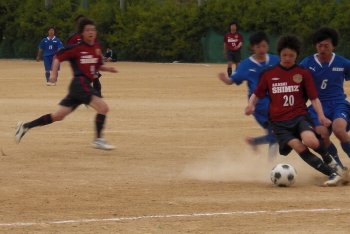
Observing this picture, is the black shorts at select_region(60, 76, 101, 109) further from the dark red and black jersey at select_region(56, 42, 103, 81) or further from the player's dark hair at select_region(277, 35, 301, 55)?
the player's dark hair at select_region(277, 35, 301, 55)

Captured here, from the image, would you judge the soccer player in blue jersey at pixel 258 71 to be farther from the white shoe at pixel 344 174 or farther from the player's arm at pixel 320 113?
the white shoe at pixel 344 174

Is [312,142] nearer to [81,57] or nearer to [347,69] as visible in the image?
[347,69]

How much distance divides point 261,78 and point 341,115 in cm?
101

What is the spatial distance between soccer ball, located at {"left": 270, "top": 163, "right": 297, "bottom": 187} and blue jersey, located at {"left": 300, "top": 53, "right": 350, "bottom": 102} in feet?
3.52

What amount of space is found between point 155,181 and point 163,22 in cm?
4343

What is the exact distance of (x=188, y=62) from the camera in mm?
53188

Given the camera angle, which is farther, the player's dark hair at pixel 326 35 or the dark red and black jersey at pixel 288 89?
the player's dark hair at pixel 326 35

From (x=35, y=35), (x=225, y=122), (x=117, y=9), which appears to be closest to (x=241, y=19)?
(x=117, y=9)

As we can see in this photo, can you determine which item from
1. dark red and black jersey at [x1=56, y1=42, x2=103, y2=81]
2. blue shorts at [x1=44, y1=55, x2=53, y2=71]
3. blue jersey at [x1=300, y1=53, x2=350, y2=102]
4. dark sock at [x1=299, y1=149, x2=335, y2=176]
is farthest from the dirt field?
blue shorts at [x1=44, y1=55, x2=53, y2=71]

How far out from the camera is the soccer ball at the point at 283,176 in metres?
10.7

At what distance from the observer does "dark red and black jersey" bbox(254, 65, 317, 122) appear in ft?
35.4

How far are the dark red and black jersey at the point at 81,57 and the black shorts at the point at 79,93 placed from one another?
16cm

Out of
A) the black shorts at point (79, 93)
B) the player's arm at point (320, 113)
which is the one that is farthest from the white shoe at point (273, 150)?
the black shorts at point (79, 93)

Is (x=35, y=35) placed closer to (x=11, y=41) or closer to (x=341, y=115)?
(x=11, y=41)
